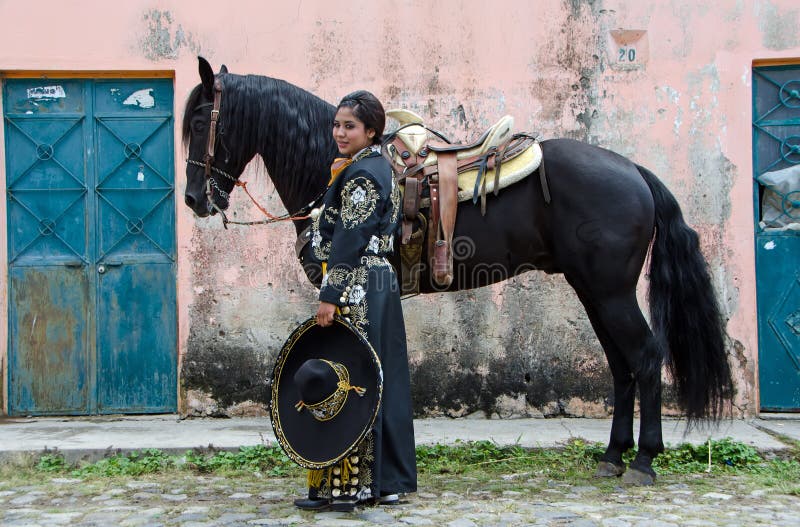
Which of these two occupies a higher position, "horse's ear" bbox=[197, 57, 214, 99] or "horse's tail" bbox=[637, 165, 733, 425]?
"horse's ear" bbox=[197, 57, 214, 99]

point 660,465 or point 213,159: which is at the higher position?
point 213,159

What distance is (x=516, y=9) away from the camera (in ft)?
19.7

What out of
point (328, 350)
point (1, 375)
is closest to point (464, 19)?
point (328, 350)

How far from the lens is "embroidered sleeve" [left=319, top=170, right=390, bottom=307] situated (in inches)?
136

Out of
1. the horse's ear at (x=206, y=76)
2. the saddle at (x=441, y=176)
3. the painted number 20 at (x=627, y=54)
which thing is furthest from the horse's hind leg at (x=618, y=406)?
the painted number 20 at (x=627, y=54)

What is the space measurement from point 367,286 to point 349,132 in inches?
27.3

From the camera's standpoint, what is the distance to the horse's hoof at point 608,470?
14.2 feet

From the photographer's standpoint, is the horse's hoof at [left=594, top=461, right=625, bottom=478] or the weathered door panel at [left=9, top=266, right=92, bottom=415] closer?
the horse's hoof at [left=594, top=461, right=625, bottom=478]

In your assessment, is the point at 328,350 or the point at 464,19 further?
the point at 464,19

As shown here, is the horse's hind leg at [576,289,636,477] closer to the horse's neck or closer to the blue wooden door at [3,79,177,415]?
the horse's neck

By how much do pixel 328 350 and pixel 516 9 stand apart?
3555 mm

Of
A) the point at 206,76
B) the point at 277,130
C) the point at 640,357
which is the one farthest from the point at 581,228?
the point at 206,76

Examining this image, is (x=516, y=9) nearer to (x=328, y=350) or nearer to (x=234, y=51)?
(x=234, y=51)

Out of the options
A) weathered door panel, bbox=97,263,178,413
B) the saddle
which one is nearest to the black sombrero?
the saddle
